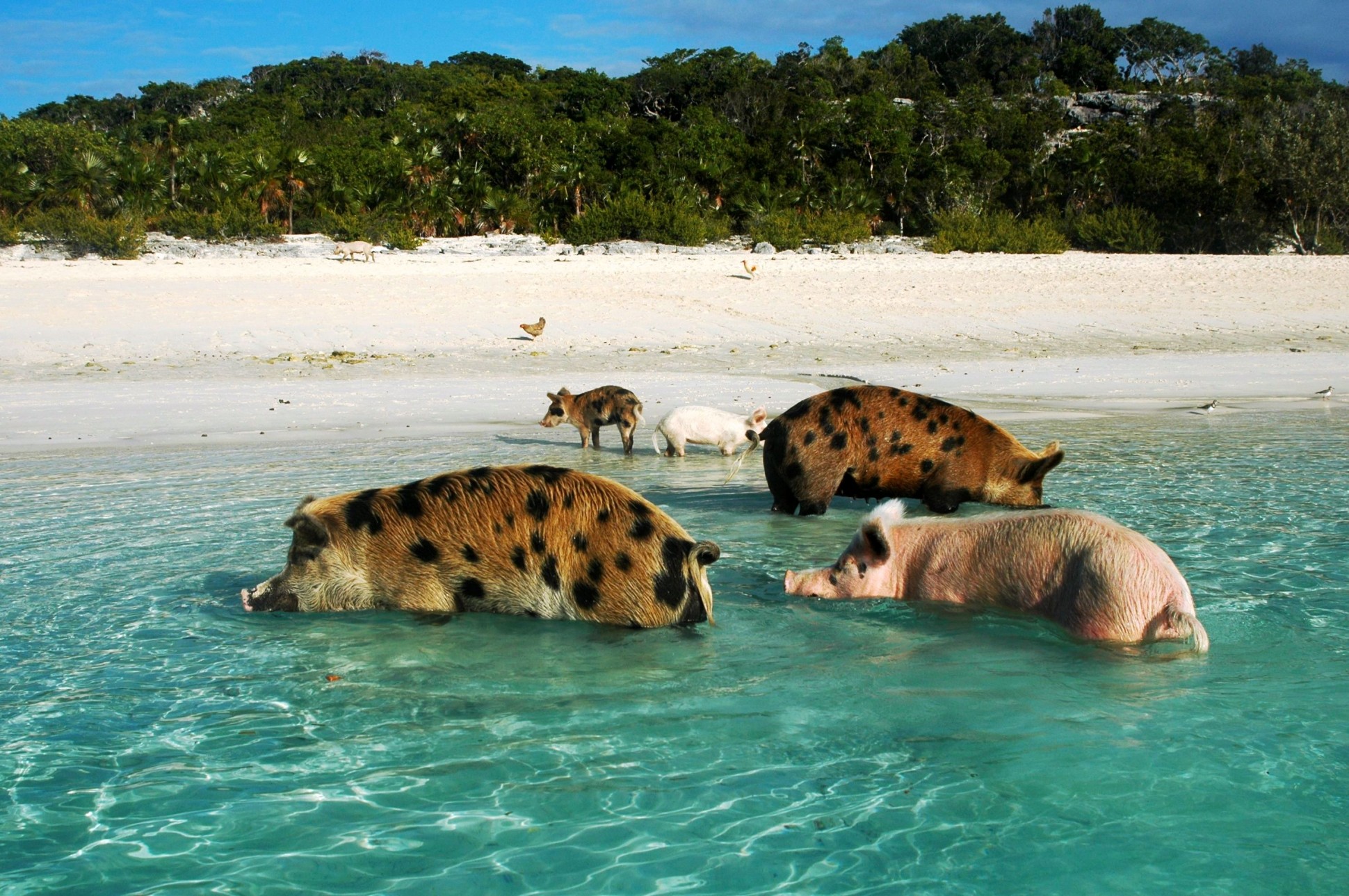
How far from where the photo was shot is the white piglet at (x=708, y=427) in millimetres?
11805

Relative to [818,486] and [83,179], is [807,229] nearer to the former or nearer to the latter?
[83,179]

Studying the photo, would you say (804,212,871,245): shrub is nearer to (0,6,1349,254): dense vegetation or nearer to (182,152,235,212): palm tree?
(0,6,1349,254): dense vegetation

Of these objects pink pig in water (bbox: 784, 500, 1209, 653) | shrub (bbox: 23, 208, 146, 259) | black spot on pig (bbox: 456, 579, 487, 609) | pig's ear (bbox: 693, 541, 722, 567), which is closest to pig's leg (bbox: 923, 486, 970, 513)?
pink pig in water (bbox: 784, 500, 1209, 653)

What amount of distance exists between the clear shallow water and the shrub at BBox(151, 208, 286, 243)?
91.9 ft

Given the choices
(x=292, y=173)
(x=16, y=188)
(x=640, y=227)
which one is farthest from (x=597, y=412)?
(x=16, y=188)

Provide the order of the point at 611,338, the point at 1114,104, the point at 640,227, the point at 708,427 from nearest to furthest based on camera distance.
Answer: the point at 708,427 → the point at 611,338 → the point at 640,227 → the point at 1114,104

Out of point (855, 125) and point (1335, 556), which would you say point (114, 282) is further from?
point (855, 125)

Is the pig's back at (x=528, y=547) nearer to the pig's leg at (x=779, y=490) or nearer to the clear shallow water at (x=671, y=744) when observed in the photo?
the clear shallow water at (x=671, y=744)

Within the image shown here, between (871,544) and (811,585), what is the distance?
1.39 ft

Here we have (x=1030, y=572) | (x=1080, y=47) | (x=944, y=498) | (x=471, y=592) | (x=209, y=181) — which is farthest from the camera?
(x=1080, y=47)

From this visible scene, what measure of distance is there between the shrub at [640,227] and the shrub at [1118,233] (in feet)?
34.6

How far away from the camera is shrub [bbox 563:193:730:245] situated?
34.7 metres

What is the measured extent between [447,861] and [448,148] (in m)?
42.5

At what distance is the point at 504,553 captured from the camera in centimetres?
587
